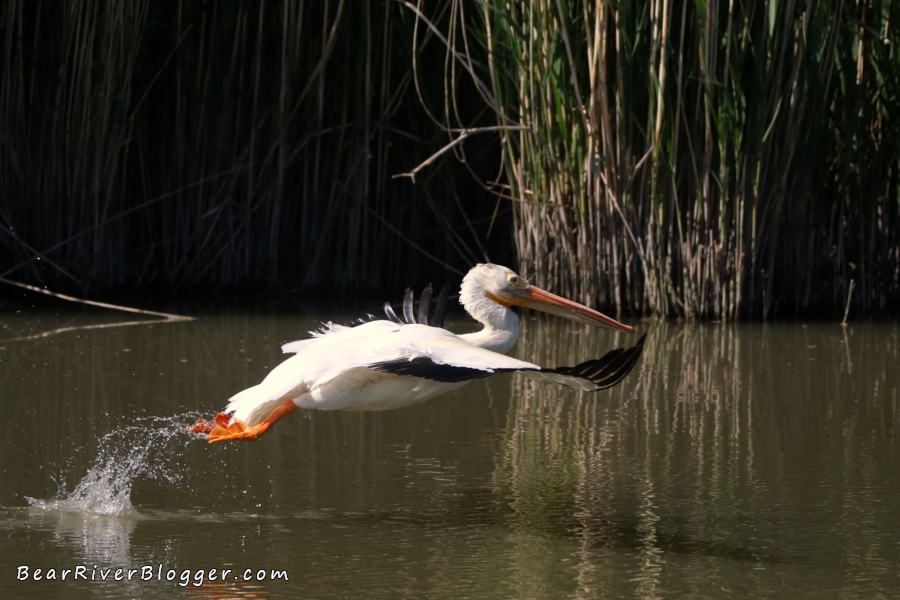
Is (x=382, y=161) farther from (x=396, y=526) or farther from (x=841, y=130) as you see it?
(x=396, y=526)

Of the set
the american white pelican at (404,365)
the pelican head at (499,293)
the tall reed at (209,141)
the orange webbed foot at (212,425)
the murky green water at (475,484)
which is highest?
the tall reed at (209,141)

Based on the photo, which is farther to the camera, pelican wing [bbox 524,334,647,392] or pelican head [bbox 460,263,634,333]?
pelican head [bbox 460,263,634,333]

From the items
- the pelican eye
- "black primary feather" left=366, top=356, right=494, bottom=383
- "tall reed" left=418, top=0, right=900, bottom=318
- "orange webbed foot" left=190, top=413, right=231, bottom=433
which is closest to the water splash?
"orange webbed foot" left=190, top=413, right=231, bottom=433

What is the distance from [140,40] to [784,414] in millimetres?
5340

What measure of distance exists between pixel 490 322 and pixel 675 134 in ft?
9.91

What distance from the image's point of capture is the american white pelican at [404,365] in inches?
141

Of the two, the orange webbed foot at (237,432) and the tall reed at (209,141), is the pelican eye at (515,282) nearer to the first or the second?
the orange webbed foot at (237,432)

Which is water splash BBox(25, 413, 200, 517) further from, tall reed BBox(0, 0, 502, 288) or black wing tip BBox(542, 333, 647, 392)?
tall reed BBox(0, 0, 502, 288)

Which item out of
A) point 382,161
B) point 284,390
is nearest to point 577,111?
point 382,161

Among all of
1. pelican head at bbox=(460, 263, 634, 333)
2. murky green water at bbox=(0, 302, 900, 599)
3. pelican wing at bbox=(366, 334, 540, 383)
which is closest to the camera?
murky green water at bbox=(0, 302, 900, 599)

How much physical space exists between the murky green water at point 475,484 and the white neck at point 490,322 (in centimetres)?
41

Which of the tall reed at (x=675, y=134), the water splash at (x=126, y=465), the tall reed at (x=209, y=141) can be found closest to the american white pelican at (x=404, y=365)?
the water splash at (x=126, y=465)

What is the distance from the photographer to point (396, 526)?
3455mm

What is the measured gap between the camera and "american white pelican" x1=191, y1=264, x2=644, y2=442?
359 cm
